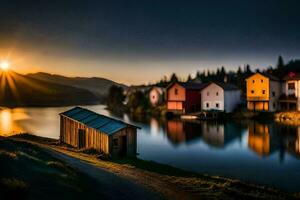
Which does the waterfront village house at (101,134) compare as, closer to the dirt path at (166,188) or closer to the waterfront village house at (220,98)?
the dirt path at (166,188)

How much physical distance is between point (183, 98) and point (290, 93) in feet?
74.6

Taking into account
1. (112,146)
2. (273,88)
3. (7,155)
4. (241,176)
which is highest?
(273,88)

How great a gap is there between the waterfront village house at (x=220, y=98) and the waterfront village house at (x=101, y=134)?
38.3m

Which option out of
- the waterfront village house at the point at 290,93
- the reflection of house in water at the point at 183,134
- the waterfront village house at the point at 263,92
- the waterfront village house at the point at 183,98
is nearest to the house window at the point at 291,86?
the waterfront village house at the point at 290,93

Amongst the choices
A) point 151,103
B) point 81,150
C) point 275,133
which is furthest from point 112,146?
point 151,103

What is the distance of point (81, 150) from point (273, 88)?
46.3 meters

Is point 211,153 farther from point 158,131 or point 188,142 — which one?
point 158,131

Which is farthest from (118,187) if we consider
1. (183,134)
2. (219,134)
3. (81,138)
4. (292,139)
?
(219,134)

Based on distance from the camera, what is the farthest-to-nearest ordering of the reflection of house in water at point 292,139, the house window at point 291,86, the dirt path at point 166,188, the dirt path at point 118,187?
the house window at point 291,86, the reflection of house in water at point 292,139, the dirt path at point 166,188, the dirt path at point 118,187

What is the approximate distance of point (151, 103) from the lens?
8288cm

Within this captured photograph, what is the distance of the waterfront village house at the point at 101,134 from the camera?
23.2 metres

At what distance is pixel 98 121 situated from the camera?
26234mm

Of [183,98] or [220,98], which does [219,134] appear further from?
[183,98]

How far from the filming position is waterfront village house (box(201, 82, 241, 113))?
200 feet
